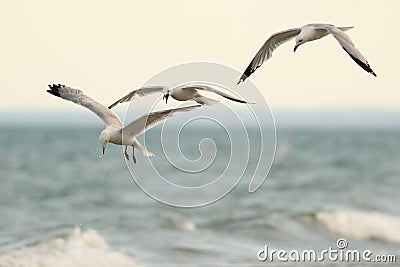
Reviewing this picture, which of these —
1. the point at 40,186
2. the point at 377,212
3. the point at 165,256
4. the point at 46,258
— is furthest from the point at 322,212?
the point at 40,186

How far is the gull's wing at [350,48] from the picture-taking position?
7912mm

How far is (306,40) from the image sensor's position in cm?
915

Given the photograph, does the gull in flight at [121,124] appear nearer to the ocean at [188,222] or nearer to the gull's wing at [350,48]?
the ocean at [188,222]

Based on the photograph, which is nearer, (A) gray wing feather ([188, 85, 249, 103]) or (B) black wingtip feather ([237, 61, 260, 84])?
(A) gray wing feather ([188, 85, 249, 103])

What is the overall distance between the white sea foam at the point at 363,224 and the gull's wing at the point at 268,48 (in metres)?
6.10

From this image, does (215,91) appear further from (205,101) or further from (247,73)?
(247,73)

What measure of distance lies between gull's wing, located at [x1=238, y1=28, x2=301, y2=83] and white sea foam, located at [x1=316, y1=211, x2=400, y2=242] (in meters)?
6.10

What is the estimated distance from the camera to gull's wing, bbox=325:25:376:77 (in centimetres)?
791

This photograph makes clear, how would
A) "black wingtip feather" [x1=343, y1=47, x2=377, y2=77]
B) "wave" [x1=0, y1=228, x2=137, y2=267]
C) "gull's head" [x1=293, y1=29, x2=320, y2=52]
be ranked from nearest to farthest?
"black wingtip feather" [x1=343, y1=47, x2=377, y2=77]
"gull's head" [x1=293, y1=29, x2=320, y2=52]
"wave" [x1=0, y1=228, x2=137, y2=267]

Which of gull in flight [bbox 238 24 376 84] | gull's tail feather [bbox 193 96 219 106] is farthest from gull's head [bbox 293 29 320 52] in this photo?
gull's tail feather [bbox 193 96 219 106]

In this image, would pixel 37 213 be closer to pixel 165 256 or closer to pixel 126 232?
pixel 126 232

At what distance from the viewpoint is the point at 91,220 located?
17.1 meters

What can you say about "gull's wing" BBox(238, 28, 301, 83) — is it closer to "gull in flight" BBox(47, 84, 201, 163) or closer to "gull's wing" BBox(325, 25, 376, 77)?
"gull's wing" BBox(325, 25, 376, 77)

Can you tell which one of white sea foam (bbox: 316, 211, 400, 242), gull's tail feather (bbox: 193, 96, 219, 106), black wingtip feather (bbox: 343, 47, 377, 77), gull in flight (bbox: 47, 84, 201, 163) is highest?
black wingtip feather (bbox: 343, 47, 377, 77)
